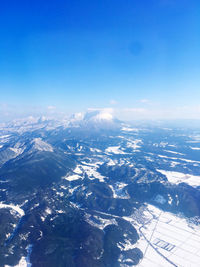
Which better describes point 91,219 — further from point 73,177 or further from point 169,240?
point 73,177

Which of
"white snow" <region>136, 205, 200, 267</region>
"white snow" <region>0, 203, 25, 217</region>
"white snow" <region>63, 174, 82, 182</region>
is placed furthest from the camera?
"white snow" <region>63, 174, 82, 182</region>

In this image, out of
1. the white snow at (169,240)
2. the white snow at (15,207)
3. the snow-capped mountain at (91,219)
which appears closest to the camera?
the snow-capped mountain at (91,219)

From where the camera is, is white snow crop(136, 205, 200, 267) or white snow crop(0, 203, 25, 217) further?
white snow crop(0, 203, 25, 217)

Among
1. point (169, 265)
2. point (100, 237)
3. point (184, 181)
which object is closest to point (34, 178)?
point (100, 237)

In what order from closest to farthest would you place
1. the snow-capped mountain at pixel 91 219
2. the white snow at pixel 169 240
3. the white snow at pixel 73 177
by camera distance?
A: the snow-capped mountain at pixel 91 219 < the white snow at pixel 169 240 < the white snow at pixel 73 177

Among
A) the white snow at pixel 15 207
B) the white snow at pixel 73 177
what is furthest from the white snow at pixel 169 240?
the white snow at pixel 73 177

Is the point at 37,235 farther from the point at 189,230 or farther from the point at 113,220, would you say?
the point at 189,230

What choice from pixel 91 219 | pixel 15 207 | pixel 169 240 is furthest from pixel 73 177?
pixel 169 240

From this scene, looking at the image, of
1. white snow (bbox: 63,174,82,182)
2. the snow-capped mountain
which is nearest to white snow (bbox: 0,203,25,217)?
the snow-capped mountain

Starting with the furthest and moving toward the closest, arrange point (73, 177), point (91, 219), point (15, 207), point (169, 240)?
point (73, 177)
point (15, 207)
point (91, 219)
point (169, 240)

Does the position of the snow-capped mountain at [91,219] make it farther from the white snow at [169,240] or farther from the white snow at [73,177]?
the white snow at [169,240]

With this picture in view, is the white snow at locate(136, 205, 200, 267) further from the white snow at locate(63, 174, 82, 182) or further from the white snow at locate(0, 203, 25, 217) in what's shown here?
the white snow at locate(63, 174, 82, 182)
